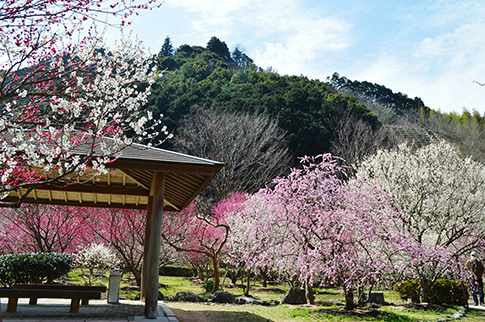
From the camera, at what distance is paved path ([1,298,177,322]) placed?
529 cm

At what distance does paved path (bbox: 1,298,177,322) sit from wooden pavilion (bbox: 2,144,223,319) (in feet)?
1.31

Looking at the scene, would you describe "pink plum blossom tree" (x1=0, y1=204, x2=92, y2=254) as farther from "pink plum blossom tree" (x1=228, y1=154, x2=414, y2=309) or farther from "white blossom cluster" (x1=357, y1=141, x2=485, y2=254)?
"white blossom cluster" (x1=357, y1=141, x2=485, y2=254)

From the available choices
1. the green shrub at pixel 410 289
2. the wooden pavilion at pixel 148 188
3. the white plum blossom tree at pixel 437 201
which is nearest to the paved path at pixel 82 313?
the wooden pavilion at pixel 148 188

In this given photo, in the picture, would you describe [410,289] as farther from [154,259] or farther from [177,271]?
[177,271]

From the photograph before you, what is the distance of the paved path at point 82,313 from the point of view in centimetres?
529

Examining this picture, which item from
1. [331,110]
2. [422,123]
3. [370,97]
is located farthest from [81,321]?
[370,97]

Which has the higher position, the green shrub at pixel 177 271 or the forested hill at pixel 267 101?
the forested hill at pixel 267 101

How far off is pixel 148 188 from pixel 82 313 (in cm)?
257

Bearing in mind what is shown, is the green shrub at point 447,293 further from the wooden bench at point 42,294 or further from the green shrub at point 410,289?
the wooden bench at point 42,294

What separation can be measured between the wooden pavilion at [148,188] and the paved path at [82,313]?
0.40m

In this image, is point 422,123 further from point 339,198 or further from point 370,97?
point 339,198

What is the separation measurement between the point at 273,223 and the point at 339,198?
1.49m

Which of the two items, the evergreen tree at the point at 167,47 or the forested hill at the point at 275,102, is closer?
the forested hill at the point at 275,102

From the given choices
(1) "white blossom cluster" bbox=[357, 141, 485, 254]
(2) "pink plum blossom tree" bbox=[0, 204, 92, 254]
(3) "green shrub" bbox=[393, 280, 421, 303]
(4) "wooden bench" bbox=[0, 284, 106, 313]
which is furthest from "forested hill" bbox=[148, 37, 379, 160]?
(4) "wooden bench" bbox=[0, 284, 106, 313]
